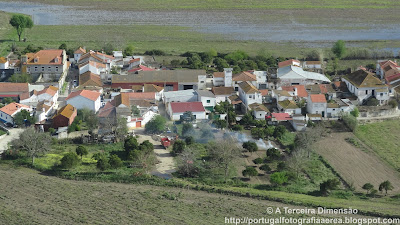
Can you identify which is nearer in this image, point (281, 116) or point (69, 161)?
point (69, 161)

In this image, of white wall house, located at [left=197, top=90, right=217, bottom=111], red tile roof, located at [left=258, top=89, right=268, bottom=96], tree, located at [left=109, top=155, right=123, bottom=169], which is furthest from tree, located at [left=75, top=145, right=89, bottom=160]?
red tile roof, located at [left=258, top=89, right=268, bottom=96]

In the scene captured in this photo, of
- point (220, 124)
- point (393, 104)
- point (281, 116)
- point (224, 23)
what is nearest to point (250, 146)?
point (220, 124)

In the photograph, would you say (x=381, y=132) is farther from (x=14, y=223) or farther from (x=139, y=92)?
(x=14, y=223)

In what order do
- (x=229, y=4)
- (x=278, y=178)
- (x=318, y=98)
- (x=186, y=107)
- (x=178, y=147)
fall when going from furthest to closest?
(x=229, y=4)
(x=318, y=98)
(x=186, y=107)
(x=178, y=147)
(x=278, y=178)

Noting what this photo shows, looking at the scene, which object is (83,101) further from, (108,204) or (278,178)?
(278,178)

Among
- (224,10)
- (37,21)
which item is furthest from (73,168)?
(224,10)

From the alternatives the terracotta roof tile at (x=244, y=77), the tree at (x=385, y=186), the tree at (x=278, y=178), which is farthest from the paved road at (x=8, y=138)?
the tree at (x=385, y=186)

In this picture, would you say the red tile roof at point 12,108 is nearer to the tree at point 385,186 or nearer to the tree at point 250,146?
the tree at point 250,146
